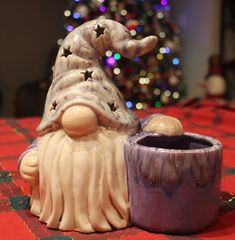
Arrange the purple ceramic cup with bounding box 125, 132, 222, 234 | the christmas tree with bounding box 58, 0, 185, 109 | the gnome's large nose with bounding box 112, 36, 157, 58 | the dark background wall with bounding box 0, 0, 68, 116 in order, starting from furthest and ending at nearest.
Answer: the dark background wall with bounding box 0, 0, 68, 116, the christmas tree with bounding box 58, 0, 185, 109, the gnome's large nose with bounding box 112, 36, 157, 58, the purple ceramic cup with bounding box 125, 132, 222, 234

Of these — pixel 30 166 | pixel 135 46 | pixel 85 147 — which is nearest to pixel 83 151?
pixel 85 147

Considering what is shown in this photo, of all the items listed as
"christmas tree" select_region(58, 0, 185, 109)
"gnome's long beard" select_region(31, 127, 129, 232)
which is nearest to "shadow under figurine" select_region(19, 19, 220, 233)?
"gnome's long beard" select_region(31, 127, 129, 232)

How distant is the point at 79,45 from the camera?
2.81 feet

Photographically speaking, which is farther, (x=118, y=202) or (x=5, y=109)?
(x=5, y=109)

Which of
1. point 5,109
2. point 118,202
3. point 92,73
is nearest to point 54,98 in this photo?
point 92,73

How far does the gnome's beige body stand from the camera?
76 centimetres

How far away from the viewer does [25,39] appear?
394 centimetres

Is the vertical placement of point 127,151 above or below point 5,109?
above

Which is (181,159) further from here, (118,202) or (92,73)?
(92,73)

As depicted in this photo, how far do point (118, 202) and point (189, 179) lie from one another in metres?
0.14

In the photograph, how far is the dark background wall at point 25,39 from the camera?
153 inches

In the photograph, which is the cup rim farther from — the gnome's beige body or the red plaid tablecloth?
the red plaid tablecloth

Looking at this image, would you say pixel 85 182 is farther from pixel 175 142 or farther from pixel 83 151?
pixel 175 142

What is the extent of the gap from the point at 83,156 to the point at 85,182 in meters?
0.04
